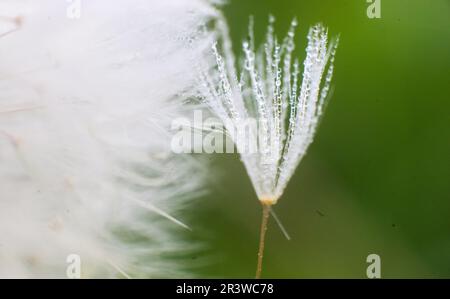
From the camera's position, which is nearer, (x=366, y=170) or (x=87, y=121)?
(x=87, y=121)

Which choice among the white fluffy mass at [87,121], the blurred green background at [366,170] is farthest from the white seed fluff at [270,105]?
the blurred green background at [366,170]

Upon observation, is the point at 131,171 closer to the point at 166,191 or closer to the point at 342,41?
the point at 166,191

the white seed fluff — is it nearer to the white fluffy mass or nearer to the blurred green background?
the white fluffy mass

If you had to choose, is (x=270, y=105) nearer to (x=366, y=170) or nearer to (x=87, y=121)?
(x=87, y=121)

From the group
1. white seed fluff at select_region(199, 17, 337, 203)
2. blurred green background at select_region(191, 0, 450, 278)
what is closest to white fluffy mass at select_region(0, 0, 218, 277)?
white seed fluff at select_region(199, 17, 337, 203)

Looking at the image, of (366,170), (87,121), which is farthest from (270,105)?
(366,170)

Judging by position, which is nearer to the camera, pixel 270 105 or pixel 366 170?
pixel 270 105
